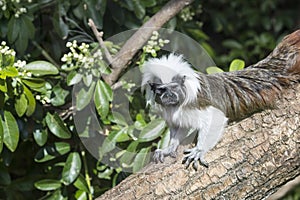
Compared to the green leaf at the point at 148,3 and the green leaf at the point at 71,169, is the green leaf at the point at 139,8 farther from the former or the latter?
the green leaf at the point at 71,169

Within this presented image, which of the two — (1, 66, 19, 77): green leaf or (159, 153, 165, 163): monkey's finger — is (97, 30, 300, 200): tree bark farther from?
(1, 66, 19, 77): green leaf

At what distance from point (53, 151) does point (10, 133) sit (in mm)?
303

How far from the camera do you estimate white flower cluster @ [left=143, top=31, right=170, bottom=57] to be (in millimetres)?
2424

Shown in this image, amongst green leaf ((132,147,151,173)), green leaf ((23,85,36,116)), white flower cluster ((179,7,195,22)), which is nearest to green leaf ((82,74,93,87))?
green leaf ((23,85,36,116))

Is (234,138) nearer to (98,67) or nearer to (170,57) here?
(170,57)

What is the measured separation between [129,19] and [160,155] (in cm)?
97

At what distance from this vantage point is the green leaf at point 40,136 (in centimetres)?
255

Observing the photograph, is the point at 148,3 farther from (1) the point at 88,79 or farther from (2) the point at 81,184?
(2) the point at 81,184

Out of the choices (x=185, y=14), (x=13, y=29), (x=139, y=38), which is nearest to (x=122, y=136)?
(x=139, y=38)

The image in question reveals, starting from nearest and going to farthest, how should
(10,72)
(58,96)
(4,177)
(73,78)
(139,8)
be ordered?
1. (10,72)
2. (73,78)
3. (58,96)
4. (4,177)
5. (139,8)

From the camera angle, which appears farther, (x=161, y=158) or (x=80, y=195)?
(x=80, y=195)

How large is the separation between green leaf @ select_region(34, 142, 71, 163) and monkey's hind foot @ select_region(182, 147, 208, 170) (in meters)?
0.70

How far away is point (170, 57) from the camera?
2.10 metres

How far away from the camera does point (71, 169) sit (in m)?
2.54
